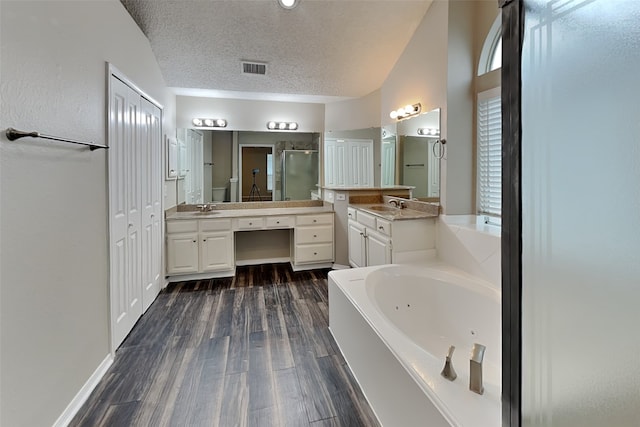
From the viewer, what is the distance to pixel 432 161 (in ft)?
9.46

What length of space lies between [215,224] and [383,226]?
199cm

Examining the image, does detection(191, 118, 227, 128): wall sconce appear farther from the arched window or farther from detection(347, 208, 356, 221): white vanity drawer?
the arched window

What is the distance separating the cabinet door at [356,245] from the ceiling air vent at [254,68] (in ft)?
6.66

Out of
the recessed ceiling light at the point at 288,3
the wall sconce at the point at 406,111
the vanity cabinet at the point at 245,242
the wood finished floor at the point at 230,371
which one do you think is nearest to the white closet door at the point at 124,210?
the wood finished floor at the point at 230,371

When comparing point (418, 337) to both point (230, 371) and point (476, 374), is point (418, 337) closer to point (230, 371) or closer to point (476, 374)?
point (476, 374)

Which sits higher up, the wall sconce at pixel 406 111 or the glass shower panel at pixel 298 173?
the wall sconce at pixel 406 111

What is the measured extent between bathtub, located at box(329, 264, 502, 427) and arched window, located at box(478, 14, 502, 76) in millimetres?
1675

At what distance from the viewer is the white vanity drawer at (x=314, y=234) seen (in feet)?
13.1

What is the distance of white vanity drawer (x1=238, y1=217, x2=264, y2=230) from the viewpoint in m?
3.82

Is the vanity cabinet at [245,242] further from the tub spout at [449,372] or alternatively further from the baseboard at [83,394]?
the tub spout at [449,372]

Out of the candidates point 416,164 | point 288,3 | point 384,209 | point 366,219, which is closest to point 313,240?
point 366,219

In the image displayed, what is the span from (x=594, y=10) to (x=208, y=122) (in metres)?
4.14

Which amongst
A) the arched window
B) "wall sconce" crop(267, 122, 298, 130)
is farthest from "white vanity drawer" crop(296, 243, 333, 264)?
the arched window

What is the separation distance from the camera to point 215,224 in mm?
3688
